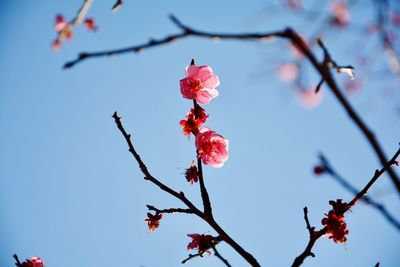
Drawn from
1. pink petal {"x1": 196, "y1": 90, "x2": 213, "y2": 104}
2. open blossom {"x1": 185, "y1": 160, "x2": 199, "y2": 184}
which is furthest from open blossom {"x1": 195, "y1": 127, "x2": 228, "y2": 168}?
pink petal {"x1": 196, "y1": 90, "x2": 213, "y2": 104}

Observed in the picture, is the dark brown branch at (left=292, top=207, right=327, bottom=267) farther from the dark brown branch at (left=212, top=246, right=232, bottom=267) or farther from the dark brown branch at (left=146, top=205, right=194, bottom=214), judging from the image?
the dark brown branch at (left=146, top=205, right=194, bottom=214)

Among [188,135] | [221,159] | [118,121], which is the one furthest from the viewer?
[221,159]

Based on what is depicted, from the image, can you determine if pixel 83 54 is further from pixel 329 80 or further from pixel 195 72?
pixel 195 72

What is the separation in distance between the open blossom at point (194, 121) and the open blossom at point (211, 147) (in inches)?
2.5

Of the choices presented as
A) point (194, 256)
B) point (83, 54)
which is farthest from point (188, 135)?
point (83, 54)

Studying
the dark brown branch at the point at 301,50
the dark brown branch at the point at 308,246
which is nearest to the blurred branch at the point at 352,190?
the dark brown branch at the point at 301,50

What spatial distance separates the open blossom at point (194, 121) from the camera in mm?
2591

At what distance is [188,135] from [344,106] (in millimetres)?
1917

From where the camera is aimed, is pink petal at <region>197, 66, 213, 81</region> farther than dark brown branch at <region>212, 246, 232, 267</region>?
Yes

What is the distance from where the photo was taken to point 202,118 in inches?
104

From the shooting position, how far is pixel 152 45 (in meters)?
1.04

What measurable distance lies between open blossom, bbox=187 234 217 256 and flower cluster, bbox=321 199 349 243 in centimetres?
93

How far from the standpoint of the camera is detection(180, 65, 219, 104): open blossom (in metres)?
2.72

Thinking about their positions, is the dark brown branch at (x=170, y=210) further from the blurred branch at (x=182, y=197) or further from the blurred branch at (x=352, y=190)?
the blurred branch at (x=352, y=190)
